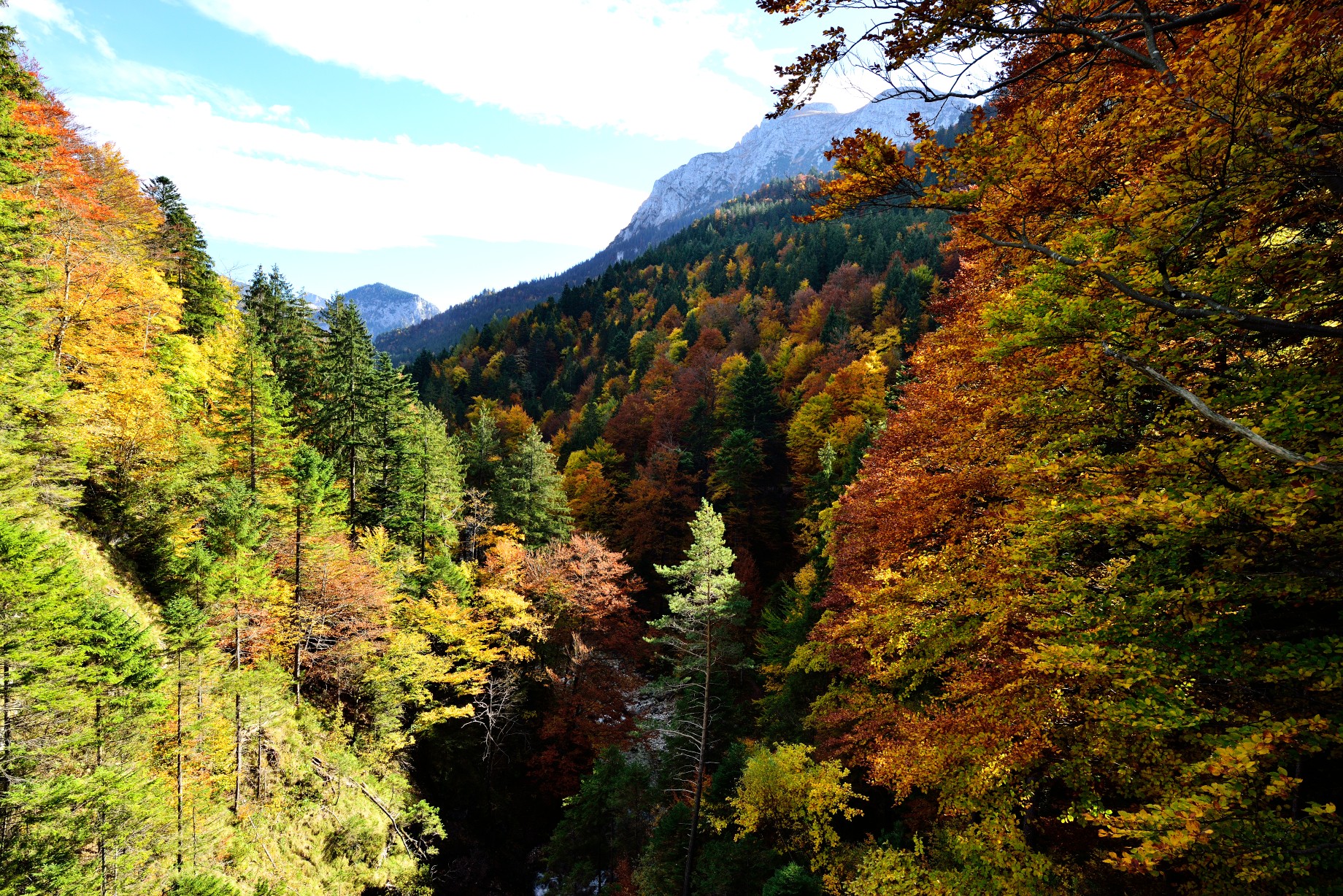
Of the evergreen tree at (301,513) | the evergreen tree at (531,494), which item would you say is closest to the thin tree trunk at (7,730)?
the evergreen tree at (301,513)

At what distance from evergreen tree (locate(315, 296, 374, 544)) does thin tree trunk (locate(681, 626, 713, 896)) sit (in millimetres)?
17598

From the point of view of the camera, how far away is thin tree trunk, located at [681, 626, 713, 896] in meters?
14.7

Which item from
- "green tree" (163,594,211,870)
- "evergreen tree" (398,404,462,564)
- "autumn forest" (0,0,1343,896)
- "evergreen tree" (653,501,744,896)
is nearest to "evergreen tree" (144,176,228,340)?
"autumn forest" (0,0,1343,896)

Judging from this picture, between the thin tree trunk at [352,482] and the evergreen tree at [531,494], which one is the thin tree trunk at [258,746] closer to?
the thin tree trunk at [352,482]

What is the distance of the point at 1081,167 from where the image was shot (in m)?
6.52

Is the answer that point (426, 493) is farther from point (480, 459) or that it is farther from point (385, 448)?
point (480, 459)

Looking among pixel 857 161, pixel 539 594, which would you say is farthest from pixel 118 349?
pixel 857 161

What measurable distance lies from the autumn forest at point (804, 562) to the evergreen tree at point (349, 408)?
0.19 m

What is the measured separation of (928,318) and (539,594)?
111 feet

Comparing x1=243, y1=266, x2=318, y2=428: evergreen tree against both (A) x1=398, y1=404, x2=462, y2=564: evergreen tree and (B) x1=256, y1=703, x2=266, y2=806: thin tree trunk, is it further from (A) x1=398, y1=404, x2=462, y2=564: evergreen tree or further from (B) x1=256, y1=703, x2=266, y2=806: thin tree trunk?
(B) x1=256, y1=703, x2=266, y2=806: thin tree trunk

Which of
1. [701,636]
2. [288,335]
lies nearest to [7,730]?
[701,636]

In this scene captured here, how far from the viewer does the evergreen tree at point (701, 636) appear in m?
16.9

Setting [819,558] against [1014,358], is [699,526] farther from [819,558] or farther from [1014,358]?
[1014,358]

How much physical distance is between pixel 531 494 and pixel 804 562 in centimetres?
1675
